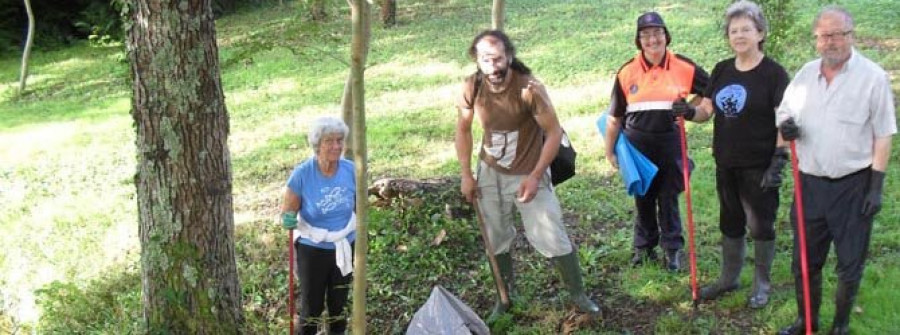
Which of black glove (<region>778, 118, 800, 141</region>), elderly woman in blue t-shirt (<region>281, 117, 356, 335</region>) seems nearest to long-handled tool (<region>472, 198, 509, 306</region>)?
elderly woman in blue t-shirt (<region>281, 117, 356, 335</region>)

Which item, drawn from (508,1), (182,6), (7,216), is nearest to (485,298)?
(182,6)

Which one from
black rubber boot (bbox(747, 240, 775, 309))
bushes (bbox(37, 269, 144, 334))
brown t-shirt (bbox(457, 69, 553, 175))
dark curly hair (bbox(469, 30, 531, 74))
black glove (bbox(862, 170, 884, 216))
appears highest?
dark curly hair (bbox(469, 30, 531, 74))

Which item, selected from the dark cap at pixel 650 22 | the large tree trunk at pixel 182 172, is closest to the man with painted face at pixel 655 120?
the dark cap at pixel 650 22

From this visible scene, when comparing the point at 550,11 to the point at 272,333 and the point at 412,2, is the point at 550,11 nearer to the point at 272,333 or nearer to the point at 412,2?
the point at 412,2

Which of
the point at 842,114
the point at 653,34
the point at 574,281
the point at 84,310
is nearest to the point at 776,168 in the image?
the point at 842,114

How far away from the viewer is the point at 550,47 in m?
13.4

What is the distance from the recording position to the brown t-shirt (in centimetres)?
416

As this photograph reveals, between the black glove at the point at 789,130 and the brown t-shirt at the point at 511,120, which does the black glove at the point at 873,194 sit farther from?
the brown t-shirt at the point at 511,120

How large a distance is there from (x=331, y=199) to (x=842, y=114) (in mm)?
2493

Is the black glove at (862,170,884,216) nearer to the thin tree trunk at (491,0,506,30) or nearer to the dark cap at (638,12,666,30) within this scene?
the dark cap at (638,12,666,30)

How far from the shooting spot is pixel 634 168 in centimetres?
468

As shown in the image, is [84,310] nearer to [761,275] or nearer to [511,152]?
[511,152]

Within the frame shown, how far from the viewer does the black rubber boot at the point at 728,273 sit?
4504 millimetres

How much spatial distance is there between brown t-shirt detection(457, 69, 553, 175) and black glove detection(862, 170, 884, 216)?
152 centimetres
